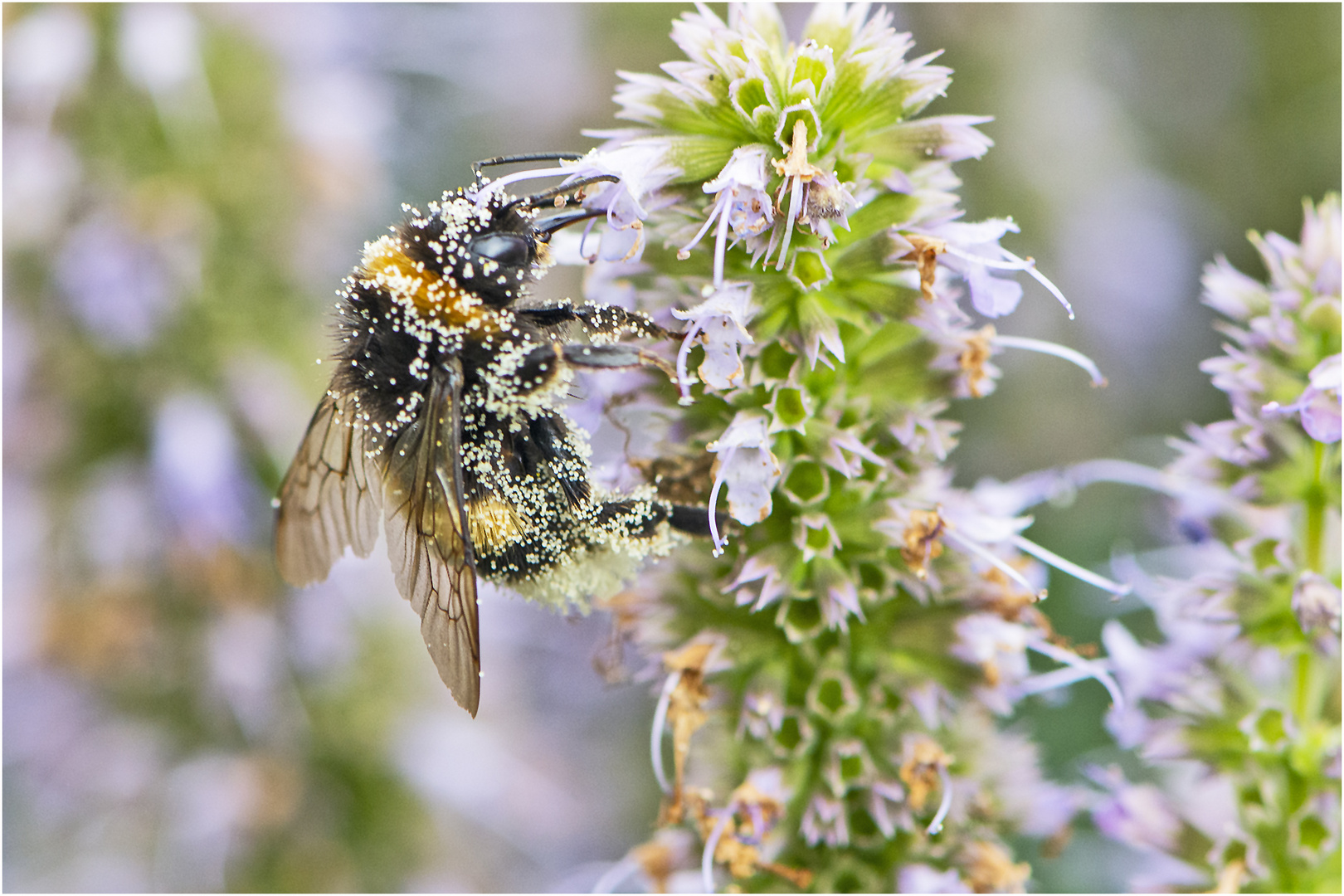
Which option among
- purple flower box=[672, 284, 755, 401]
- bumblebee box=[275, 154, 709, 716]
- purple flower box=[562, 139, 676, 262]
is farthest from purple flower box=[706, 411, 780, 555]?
purple flower box=[562, 139, 676, 262]

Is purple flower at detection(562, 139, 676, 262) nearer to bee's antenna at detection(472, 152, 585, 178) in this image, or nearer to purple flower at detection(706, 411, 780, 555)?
bee's antenna at detection(472, 152, 585, 178)

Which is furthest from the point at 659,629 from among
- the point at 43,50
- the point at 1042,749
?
the point at 43,50

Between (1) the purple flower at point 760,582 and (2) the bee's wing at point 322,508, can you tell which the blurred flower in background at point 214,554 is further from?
(1) the purple flower at point 760,582

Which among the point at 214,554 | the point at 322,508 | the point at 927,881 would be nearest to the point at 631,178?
the point at 322,508

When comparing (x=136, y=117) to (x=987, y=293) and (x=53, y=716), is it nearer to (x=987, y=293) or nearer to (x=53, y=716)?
(x=53, y=716)

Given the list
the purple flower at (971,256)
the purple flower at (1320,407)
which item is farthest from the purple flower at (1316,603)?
the purple flower at (971,256)

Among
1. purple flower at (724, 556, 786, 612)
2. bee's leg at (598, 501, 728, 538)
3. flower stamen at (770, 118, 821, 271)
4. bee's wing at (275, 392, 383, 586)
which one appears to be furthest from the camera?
bee's wing at (275, 392, 383, 586)
